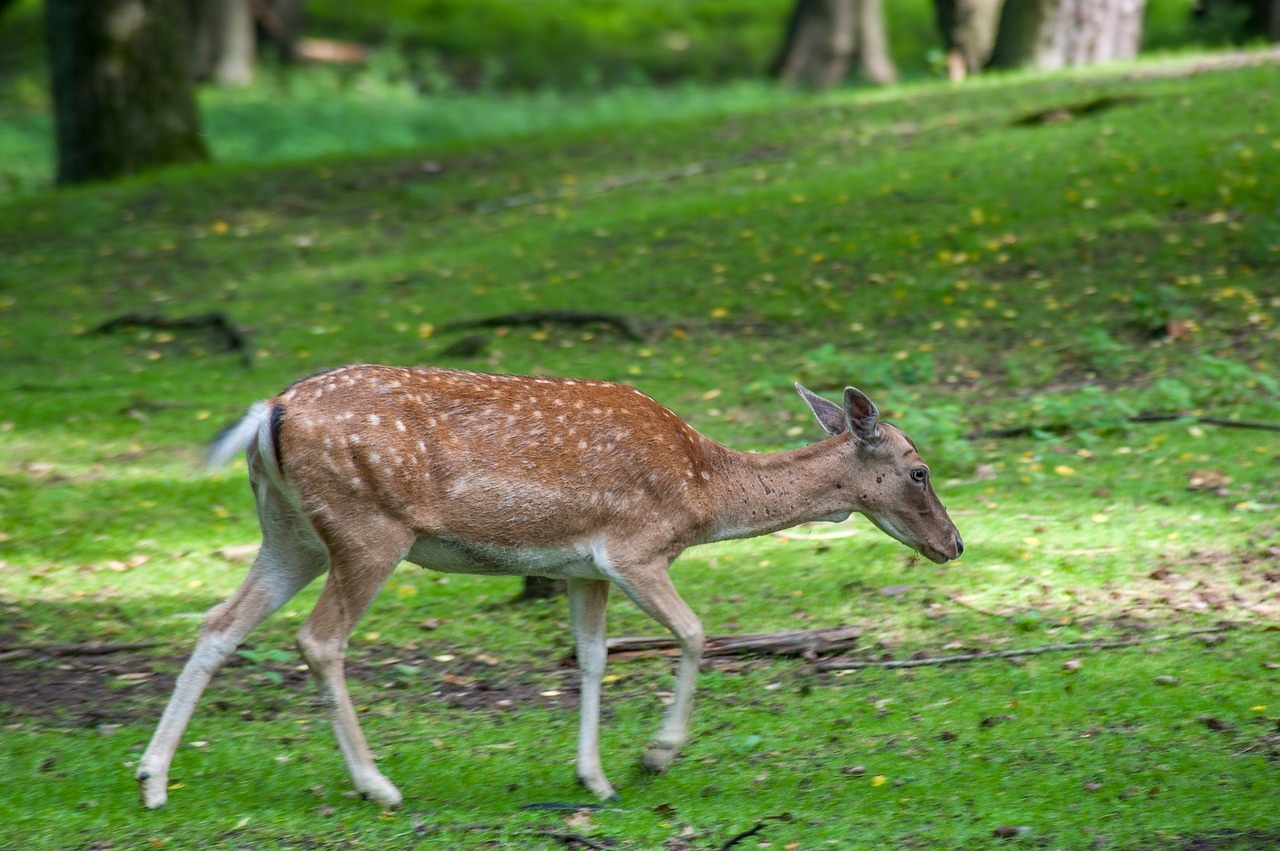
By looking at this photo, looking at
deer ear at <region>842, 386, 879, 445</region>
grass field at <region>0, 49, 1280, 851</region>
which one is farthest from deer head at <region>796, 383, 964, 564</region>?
grass field at <region>0, 49, 1280, 851</region>

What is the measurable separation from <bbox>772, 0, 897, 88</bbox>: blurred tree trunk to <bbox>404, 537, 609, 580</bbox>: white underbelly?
22247mm

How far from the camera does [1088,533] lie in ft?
25.1

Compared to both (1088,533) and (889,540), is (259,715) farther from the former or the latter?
(1088,533)

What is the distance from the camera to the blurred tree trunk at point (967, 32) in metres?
20.7

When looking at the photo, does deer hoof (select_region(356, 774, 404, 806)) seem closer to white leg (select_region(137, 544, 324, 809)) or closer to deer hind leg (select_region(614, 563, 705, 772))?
white leg (select_region(137, 544, 324, 809))

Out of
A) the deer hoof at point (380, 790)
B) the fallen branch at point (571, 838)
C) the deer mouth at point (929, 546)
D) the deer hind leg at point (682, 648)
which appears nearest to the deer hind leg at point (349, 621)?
the deer hoof at point (380, 790)

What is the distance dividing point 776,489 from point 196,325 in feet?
27.4

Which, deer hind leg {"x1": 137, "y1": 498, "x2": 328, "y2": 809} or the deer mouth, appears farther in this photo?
the deer mouth

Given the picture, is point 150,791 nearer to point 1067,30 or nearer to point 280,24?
point 1067,30

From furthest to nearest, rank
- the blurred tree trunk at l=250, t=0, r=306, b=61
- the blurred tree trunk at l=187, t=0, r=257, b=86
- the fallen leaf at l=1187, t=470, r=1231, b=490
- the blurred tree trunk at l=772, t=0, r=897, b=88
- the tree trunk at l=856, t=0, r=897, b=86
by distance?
1. the blurred tree trunk at l=250, t=0, r=306, b=61
2. the blurred tree trunk at l=187, t=0, r=257, b=86
3. the tree trunk at l=856, t=0, r=897, b=86
4. the blurred tree trunk at l=772, t=0, r=897, b=88
5. the fallen leaf at l=1187, t=470, r=1231, b=490

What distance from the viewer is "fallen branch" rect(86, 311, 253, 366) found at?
1233 cm

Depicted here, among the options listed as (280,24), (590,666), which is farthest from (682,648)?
(280,24)

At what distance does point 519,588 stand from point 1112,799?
358 cm

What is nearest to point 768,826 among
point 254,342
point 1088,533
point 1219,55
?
point 1088,533
